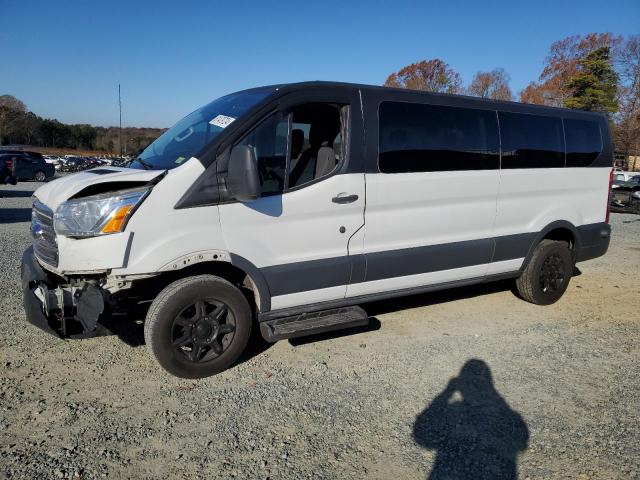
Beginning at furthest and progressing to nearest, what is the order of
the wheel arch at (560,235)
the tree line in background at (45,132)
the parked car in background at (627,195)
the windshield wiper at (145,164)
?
the tree line in background at (45,132)
the parked car in background at (627,195)
the wheel arch at (560,235)
the windshield wiper at (145,164)

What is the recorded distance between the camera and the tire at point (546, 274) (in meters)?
5.79

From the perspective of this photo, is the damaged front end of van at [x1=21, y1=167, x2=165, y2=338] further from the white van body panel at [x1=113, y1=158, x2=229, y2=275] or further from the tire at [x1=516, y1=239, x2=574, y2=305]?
the tire at [x1=516, y1=239, x2=574, y2=305]

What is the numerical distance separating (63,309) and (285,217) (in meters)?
1.73

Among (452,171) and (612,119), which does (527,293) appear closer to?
(452,171)

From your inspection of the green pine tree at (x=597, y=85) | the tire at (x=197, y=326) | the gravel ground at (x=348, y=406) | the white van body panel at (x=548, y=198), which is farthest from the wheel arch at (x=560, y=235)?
the green pine tree at (x=597, y=85)

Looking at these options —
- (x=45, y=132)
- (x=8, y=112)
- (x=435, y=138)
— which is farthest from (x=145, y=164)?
(x=45, y=132)

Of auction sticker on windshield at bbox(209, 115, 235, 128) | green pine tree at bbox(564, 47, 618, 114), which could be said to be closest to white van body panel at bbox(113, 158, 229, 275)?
auction sticker on windshield at bbox(209, 115, 235, 128)

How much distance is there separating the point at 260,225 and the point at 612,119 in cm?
4717

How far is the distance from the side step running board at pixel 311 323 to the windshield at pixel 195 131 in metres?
1.46

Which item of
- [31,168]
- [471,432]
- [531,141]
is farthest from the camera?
[31,168]

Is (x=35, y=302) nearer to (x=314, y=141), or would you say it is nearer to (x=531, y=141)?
(x=314, y=141)

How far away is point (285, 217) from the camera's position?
156 inches

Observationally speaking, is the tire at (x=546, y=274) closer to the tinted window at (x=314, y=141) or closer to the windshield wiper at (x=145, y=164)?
the tinted window at (x=314, y=141)

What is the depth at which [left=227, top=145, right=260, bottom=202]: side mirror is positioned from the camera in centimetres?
359
